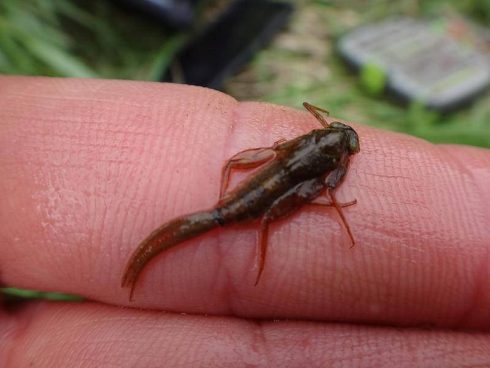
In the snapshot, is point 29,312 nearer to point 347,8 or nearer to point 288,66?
point 288,66

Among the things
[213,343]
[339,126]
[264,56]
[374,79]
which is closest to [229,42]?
[264,56]

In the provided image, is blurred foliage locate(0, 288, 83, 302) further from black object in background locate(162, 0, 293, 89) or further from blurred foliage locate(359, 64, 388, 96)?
blurred foliage locate(359, 64, 388, 96)

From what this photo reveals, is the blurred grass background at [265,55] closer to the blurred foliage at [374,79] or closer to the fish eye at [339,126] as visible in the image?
the blurred foliage at [374,79]

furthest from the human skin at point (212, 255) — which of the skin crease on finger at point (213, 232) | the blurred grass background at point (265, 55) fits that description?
the blurred grass background at point (265, 55)

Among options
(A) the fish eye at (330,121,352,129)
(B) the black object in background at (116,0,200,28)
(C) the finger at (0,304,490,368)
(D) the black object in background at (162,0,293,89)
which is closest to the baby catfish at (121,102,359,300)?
(A) the fish eye at (330,121,352,129)

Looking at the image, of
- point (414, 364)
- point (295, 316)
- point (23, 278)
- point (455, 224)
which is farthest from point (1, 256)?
point (455, 224)

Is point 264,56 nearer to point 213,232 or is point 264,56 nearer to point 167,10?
point 167,10
